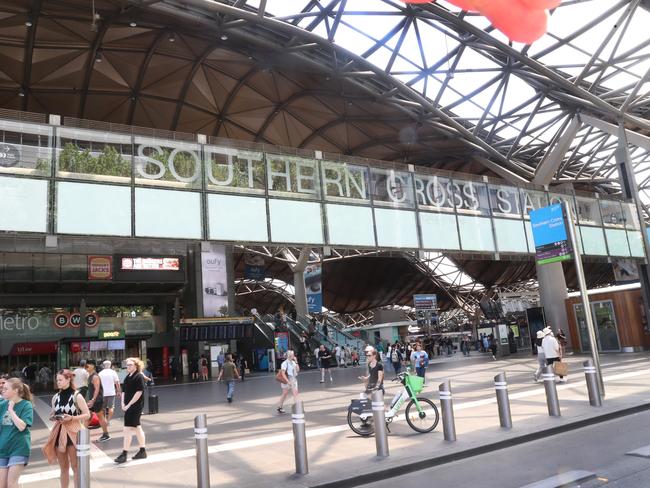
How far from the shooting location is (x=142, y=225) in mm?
14789

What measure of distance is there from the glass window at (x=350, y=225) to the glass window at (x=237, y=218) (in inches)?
99.8

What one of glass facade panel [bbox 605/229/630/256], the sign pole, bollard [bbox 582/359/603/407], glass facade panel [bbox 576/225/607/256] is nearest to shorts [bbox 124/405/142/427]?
bollard [bbox 582/359/603/407]

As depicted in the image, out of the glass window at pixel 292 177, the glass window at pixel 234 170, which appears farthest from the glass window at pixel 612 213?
the glass window at pixel 234 170

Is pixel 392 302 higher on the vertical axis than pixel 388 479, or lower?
higher

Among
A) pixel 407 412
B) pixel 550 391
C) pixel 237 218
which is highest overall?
pixel 237 218

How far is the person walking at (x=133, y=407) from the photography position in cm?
868

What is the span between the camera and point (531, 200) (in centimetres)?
2494

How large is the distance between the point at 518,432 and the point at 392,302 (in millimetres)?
72707

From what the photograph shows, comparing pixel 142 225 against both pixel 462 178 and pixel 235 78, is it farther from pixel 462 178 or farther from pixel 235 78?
pixel 235 78

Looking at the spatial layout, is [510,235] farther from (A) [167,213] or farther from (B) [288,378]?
(A) [167,213]

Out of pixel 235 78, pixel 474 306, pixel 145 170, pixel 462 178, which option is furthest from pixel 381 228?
pixel 474 306

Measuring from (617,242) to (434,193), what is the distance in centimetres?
1344

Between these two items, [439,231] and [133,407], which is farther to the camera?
[439,231]

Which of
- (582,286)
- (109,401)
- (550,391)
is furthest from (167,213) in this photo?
(582,286)
